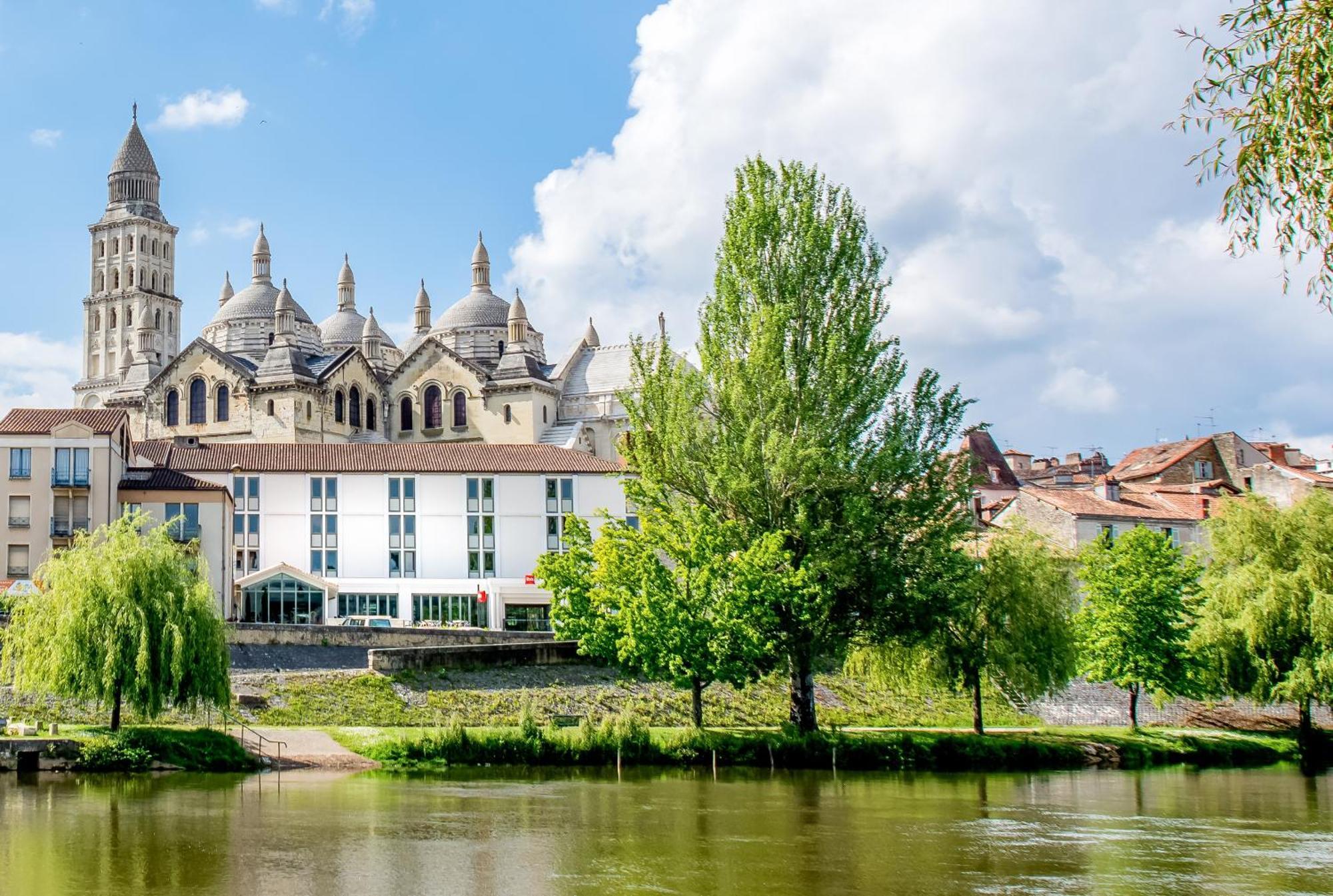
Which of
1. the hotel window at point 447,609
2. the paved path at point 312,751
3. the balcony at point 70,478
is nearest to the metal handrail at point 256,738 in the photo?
the paved path at point 312,751

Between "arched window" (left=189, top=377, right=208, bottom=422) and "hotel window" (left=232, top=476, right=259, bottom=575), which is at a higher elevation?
"arched window" (left=189, top=377, right=208, bottom=422)

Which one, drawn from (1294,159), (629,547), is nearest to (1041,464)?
(629,547)

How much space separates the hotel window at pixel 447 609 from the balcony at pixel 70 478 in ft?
51.7

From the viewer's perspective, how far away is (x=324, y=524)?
207 ft

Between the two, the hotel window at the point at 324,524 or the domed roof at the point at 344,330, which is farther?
the domed roof at the point at 344,330

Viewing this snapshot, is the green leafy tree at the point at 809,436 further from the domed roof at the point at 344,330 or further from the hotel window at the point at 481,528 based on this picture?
the domed roof at the point at 344,330

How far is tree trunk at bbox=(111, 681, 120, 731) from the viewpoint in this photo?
1291 inches

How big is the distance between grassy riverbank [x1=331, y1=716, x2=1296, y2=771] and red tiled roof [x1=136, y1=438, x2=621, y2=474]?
2723 cm

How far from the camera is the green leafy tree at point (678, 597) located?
117ft

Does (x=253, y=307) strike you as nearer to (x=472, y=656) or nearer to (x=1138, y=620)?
(x=472, y=656)

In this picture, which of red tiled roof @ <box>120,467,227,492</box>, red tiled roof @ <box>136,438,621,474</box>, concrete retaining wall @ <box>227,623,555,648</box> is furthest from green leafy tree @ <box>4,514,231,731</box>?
red tiled roof @ <box>136,438,621,474</box>

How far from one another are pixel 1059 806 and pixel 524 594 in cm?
3744

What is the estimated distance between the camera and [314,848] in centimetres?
2178

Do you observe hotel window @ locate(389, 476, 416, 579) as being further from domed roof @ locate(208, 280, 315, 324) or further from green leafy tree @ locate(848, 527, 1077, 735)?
domed roof @ locate(208, 280, 315, 324)
